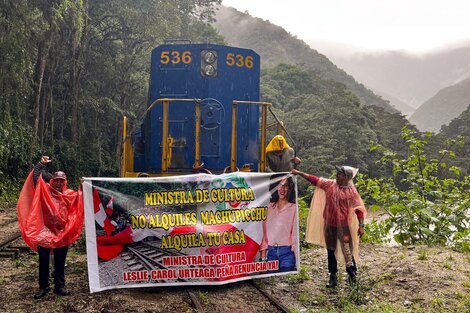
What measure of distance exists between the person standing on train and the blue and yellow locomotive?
394 millimetres

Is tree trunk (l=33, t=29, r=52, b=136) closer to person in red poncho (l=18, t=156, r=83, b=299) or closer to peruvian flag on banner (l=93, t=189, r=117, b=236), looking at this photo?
person in red poncho (l=18, t=156, r=83, b=299)

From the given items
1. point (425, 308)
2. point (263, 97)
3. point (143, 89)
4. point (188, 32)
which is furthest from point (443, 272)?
point (263, 97)

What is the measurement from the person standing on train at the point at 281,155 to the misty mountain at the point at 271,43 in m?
112

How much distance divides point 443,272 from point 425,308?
4.53 feet

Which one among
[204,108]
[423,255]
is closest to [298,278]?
[423,255]

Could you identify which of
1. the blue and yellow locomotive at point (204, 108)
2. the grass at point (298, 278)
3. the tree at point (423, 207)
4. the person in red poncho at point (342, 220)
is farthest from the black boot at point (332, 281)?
the tree at point (423, 207)

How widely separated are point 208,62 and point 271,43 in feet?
469

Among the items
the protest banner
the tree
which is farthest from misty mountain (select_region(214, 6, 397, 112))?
the protest banner

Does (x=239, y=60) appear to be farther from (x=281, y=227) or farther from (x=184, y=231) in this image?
(x=184, y=231)

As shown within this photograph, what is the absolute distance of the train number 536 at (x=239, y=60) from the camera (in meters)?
8.63

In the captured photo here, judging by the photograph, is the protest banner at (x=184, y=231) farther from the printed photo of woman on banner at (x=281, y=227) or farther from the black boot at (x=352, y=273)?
the black boot at (x=352, y=273)

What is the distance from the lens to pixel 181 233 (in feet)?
19.4

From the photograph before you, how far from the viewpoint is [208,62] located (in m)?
8.55

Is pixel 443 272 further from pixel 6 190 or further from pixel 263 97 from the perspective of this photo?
pixel 263 97
